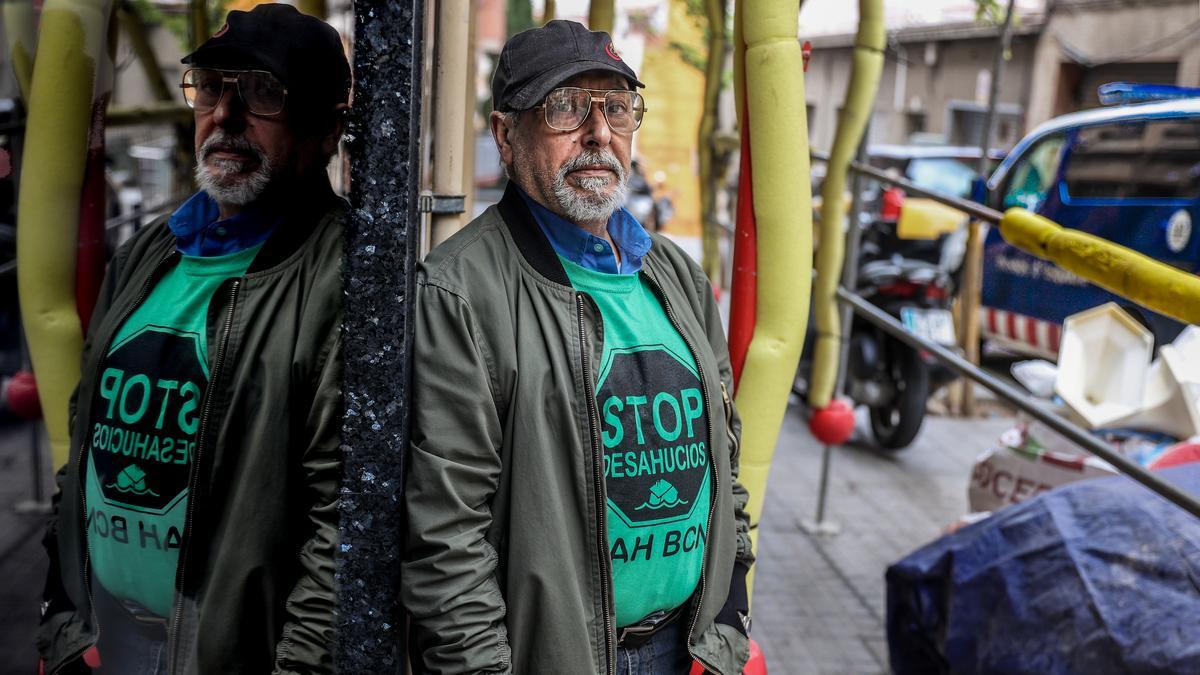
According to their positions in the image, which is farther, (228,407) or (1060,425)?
(1060,425)

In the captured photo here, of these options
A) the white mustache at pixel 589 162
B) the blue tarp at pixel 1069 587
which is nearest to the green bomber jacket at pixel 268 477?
the white mustache at pixel 589 162

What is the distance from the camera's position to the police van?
19.3 ft

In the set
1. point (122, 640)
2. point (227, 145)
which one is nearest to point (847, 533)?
point (122, 640)

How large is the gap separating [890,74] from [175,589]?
1990cm

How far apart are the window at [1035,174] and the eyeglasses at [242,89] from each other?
679 centimetres

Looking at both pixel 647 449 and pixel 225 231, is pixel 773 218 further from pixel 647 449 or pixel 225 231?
pixel 225 231

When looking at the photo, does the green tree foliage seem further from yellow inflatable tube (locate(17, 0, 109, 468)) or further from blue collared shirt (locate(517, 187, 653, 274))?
yellow inflatable tube (locate(17, 0, 109, 468))

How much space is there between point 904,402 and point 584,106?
5364 mm

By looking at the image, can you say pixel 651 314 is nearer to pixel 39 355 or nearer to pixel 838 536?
pixel 39 355

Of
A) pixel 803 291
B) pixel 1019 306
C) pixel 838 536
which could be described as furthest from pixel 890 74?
pixel 803 291

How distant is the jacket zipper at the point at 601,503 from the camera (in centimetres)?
167

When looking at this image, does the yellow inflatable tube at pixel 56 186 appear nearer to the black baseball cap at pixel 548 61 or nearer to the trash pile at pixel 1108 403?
the black baseball cap at pixel 548 61

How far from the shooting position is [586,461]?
1670 millimetres

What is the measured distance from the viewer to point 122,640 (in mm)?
1644
